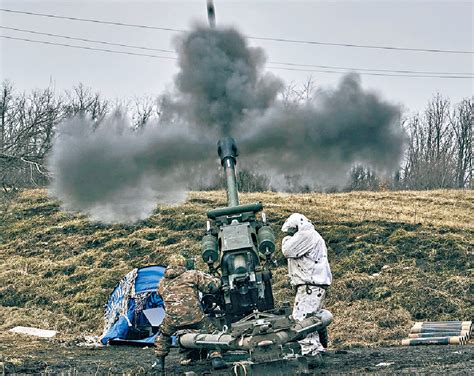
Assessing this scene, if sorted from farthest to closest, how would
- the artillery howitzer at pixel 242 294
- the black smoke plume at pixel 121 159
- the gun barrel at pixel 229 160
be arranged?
the black smoke plume at pixel 121 159, the gun barrel at pixel 229 160, the artillery howitzer at pixel 242 294

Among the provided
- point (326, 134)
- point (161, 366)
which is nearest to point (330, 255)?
point (326, 134)

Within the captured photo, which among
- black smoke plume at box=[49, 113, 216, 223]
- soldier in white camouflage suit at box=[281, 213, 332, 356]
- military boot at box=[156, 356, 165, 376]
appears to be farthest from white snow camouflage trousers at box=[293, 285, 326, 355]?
black smoke plume at box=[49, 113, 216, 223]

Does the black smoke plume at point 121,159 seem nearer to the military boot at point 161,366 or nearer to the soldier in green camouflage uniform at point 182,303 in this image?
the soldier in green camouflage uniform at point 182,303

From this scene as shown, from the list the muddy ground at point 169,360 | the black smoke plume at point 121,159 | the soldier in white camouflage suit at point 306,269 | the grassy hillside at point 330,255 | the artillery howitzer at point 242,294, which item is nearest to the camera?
the artillery howitzer at point 242,294

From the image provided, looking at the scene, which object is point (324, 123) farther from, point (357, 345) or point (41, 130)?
point (41, 130)

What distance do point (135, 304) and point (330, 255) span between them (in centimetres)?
795

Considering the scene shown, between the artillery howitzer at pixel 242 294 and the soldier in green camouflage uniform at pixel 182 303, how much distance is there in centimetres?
29

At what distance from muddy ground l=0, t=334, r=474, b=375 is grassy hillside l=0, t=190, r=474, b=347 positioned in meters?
2.66

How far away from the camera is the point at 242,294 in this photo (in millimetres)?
14641

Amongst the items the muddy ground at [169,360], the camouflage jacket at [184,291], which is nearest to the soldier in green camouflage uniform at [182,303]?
the camouflage jacket at [184,291]

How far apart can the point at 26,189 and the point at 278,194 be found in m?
10.1

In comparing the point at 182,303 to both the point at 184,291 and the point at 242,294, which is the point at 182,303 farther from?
the point at 242,294

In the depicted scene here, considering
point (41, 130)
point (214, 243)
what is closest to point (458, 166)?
point (41, 130)

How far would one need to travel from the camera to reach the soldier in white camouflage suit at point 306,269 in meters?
14.4
